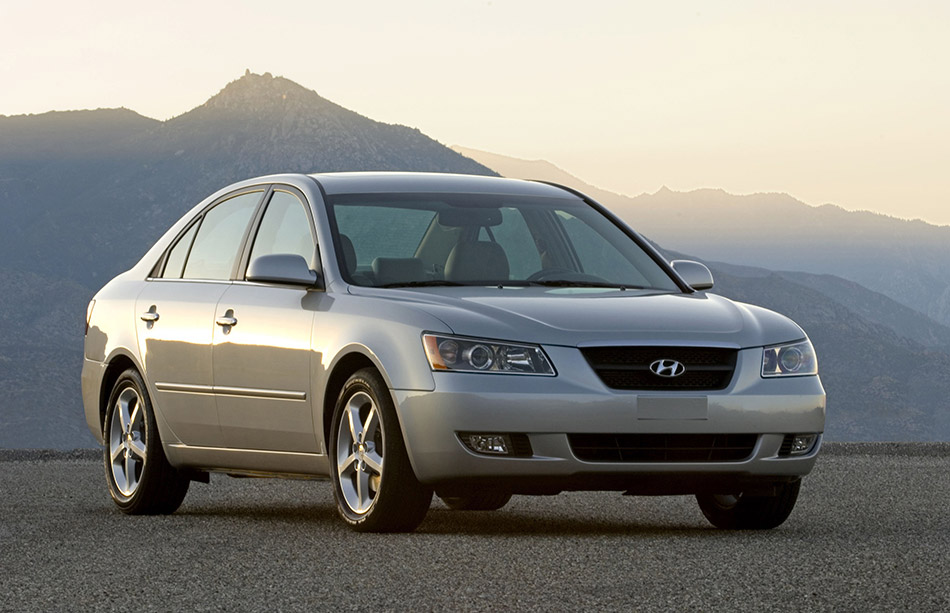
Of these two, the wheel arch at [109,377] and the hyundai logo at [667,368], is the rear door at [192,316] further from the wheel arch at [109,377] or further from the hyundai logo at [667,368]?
the hyundai logo at [667,368]

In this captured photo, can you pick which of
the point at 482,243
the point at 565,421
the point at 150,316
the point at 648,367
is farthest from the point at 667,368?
the point at 150,316

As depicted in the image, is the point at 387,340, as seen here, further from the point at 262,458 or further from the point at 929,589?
the point at 929,589

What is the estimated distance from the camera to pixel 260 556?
21.9 feet

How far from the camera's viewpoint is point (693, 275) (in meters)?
8.39

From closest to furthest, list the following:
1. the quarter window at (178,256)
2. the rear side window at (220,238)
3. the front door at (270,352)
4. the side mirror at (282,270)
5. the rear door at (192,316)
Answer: the side mirror at (282,270)
the front door at (270,352)
the rear door at (192,316)
the rear side window at (220,238)
the quarter window at (178,256)

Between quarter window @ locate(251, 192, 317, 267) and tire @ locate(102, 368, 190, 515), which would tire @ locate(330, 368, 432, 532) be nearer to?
quarter window @ locate(251, 192, 317, 267)

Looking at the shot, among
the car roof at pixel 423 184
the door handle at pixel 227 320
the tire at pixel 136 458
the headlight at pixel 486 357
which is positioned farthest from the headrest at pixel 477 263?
the tire at pixel 136 458

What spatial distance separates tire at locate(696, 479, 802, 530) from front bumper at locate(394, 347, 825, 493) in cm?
65

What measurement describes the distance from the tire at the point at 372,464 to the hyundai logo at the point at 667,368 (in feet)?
3.66

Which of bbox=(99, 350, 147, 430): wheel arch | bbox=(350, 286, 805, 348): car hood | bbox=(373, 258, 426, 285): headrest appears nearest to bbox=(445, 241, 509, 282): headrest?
bbox=(373, 258, 426, 285): headrest

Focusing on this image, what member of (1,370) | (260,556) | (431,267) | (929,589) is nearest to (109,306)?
(431,267)

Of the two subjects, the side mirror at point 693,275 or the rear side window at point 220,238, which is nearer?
the side mirror at point 693,275

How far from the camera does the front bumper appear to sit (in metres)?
6.77

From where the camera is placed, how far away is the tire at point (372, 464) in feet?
23.0
